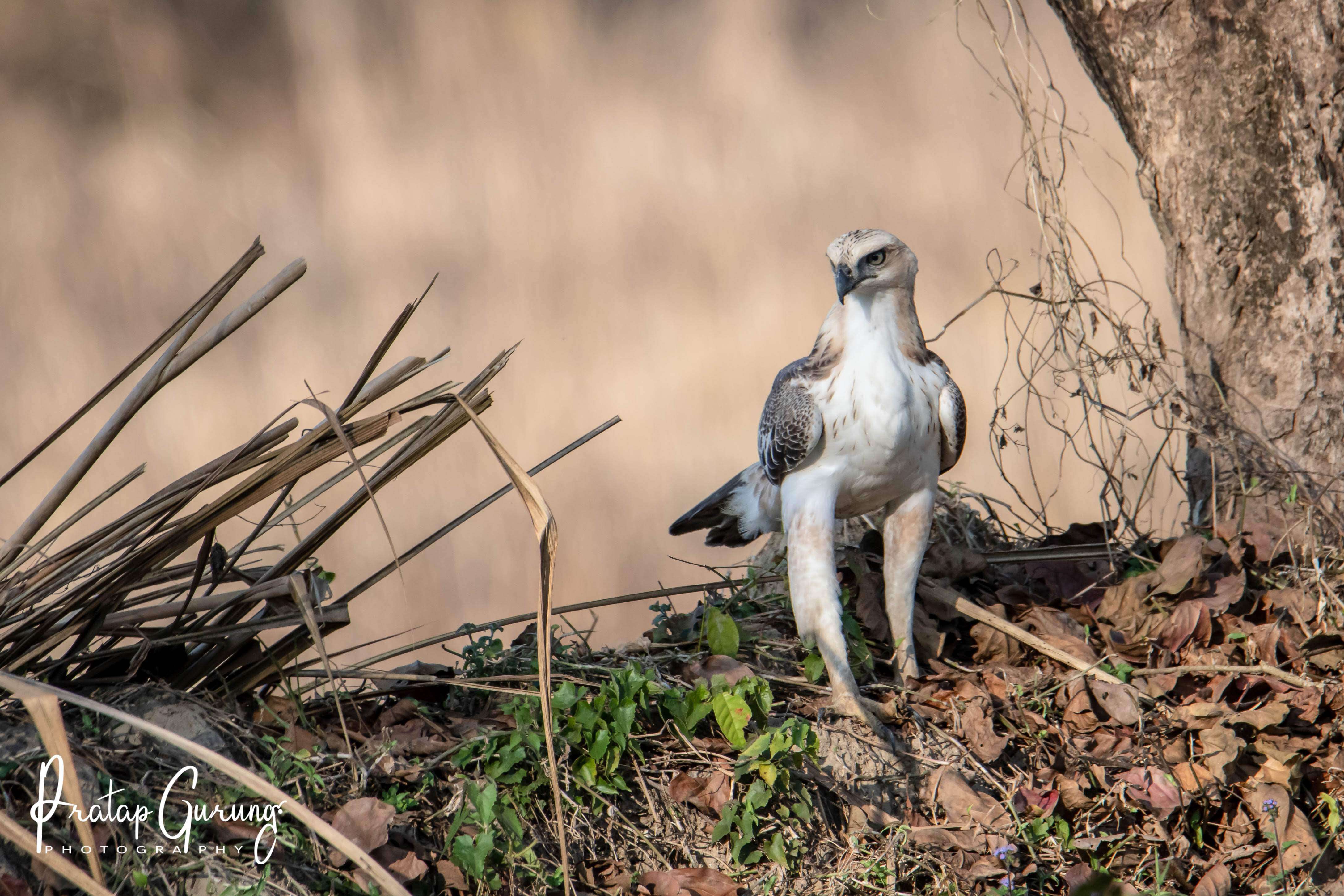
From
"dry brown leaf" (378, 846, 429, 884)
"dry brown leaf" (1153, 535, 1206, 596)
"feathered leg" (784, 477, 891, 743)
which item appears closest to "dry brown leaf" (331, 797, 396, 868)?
"dry brown leaf" (378, 846, 429, 884)

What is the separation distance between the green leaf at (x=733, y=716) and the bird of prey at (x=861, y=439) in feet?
0.52

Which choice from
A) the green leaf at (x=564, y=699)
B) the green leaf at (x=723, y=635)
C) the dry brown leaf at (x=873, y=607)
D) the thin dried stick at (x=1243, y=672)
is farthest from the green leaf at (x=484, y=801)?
the thin dried stick at (x=1243, y=672)

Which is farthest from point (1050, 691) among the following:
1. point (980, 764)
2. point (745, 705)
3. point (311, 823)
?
point (311, 823)

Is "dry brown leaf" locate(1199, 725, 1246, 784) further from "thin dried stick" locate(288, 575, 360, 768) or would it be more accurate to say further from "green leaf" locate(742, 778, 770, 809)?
"thin dried stick" locate(288, 575, 360, 768)

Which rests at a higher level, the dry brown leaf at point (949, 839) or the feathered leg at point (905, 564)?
the feathered leg at point (905, 564)

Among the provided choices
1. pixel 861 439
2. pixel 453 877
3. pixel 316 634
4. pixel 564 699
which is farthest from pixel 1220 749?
pixel 316 634

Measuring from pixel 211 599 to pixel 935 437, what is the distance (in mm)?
911

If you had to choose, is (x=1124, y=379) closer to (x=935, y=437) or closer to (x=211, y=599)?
(x=935, y=437)

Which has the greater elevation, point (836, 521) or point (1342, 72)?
point (1342, 72)

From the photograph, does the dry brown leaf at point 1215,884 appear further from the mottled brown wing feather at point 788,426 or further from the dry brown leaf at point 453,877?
the dry brown leaf at point 453,877

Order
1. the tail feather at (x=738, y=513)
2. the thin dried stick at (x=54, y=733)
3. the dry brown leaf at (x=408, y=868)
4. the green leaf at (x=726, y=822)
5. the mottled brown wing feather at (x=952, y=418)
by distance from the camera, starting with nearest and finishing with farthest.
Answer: the thin dried stick at (x=54, y=733) < the dry brown leaf at (x=408, y=868) < the green leaf at (x=726, y=822) < the mottled brown wing feather at (x=952, y=418) < the tail feather at (x=738, y=513)

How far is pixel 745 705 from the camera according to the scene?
46.0 inches

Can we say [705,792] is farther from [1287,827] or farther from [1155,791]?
[1287,827]

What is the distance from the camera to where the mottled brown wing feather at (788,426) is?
1343 mm
